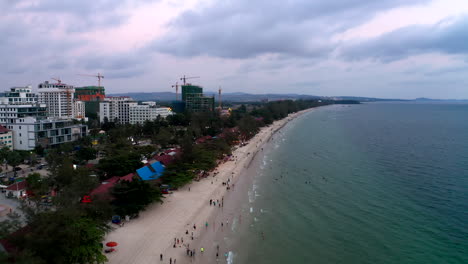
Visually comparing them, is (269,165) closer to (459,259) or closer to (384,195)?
(384,195)

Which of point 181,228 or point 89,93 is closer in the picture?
point 181,228

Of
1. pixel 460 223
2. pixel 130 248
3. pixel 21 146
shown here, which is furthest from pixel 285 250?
pixel 21 146

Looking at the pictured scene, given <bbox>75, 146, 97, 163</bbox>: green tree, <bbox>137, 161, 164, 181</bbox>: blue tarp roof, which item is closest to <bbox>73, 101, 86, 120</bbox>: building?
<bbox>75, 146, 97, 163</bbox>: green tree

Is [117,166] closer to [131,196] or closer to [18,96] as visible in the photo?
[131,196]

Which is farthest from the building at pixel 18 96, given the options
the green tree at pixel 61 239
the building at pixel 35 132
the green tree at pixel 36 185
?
the green tree at pixel 61 239

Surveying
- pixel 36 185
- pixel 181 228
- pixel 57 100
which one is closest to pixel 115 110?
pixel 57 100

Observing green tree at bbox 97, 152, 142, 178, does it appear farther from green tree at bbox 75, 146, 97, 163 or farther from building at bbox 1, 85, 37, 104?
building at bbox 1, 85, 37, 104
